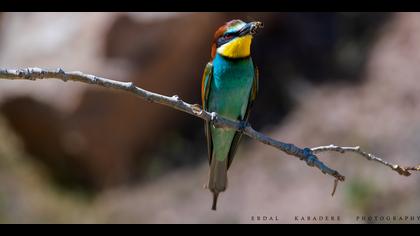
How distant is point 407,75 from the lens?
239 inches

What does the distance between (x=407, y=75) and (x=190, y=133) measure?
6.35ft

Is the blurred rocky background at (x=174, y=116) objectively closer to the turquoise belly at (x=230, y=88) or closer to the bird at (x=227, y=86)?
the bird at (x=227, y=86)

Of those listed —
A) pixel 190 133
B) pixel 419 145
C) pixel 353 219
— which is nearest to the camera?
pixel 353 219

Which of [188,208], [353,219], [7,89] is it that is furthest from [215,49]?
[7,89]

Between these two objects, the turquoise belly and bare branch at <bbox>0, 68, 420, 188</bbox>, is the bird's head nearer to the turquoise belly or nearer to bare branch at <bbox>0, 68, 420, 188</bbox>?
the turquoise belly

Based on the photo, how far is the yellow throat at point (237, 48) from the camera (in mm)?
3209

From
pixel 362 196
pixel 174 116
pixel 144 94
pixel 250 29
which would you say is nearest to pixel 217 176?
pixel 250 29

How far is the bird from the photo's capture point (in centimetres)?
326

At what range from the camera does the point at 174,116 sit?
632 cm

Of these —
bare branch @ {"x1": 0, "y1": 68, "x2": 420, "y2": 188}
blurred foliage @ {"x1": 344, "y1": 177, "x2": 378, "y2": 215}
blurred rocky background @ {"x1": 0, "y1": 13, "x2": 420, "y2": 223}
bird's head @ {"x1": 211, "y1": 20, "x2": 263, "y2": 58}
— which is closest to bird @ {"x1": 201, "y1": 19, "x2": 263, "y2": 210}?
bird's head @ {"x1": 211, "y1": 20, "x2": 263, "y2": 58}

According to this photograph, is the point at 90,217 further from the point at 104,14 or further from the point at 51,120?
the point at 104,14

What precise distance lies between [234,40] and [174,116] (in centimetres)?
316

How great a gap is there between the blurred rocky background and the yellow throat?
2368mm

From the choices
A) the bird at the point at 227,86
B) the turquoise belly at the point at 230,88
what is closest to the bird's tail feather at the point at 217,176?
the bird at the point at 227,86
